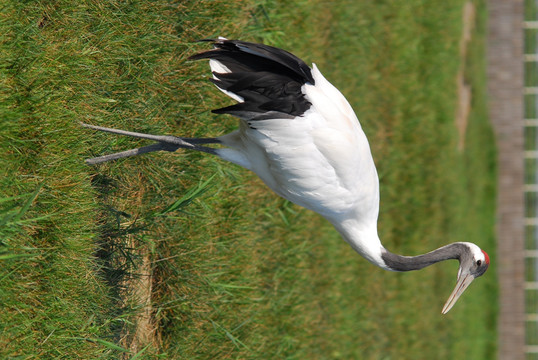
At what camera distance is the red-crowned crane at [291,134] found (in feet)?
10.9

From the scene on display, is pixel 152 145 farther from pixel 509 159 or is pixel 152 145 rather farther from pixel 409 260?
pixel 509 159

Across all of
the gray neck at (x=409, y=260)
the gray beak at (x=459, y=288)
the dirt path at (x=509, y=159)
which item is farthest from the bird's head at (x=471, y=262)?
the dirt path at (x=509, y=159)

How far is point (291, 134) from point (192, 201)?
120 centimetres

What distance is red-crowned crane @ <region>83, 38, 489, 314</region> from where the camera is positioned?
3334 mm

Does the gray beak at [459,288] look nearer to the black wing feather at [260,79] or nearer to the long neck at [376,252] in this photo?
the long neck at [376,252]

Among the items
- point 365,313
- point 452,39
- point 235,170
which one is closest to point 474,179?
point 452,39

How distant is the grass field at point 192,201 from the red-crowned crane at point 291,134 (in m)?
0.33

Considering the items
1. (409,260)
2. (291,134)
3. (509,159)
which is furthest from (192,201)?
(509,159)

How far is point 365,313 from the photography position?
21.5 ft

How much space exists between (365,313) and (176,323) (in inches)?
107

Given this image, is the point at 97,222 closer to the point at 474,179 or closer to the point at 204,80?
the point at 204,80

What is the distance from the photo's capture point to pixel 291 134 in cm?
338

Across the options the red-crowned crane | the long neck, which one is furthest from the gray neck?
the red-crowned crane

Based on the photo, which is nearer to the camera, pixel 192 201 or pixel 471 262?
pixel 471 262
